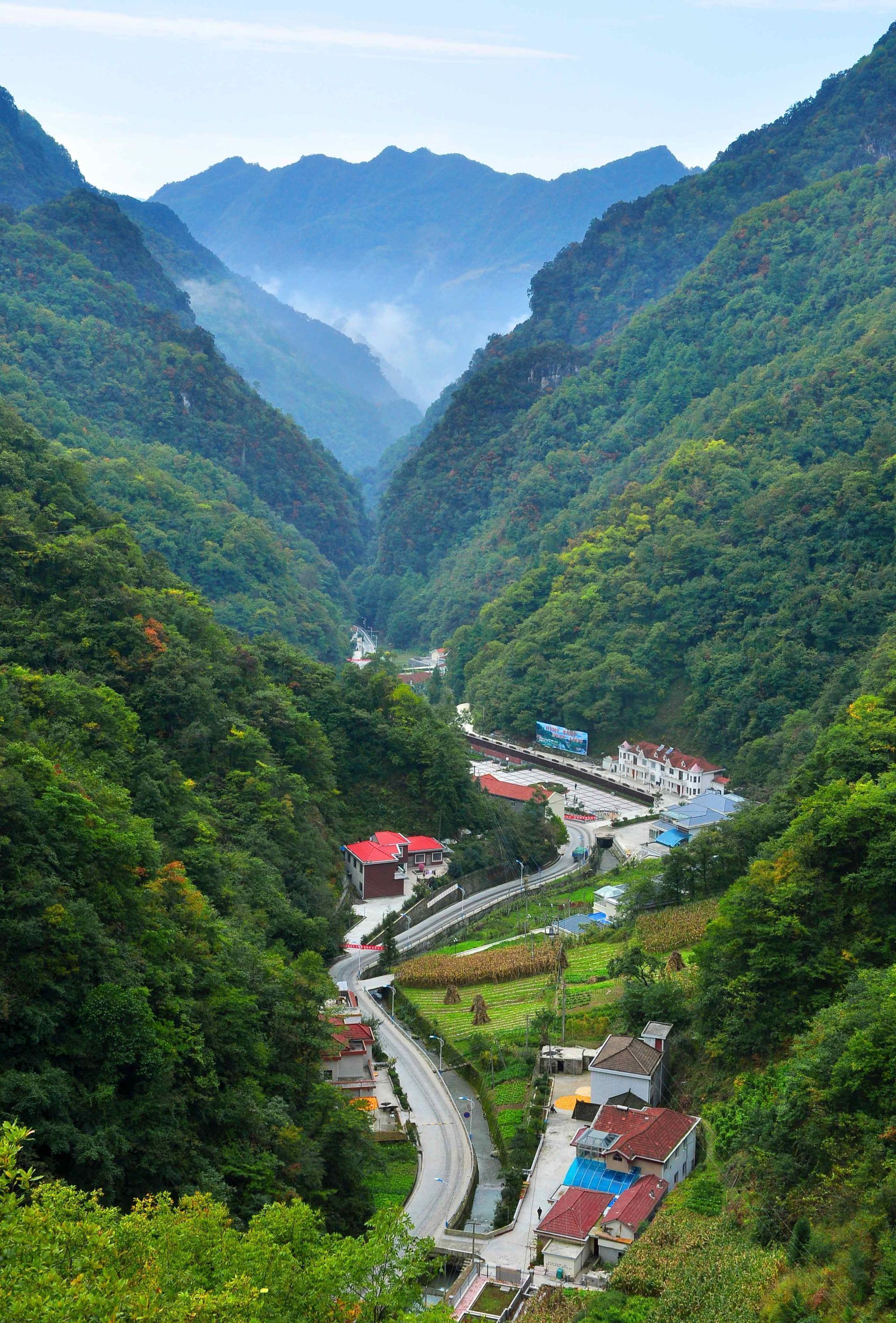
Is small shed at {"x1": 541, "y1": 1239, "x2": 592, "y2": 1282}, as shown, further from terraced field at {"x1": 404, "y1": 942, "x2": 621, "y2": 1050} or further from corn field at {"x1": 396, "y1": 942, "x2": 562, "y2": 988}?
corn field at {"x1": 396, "y1": 942, "x2": 562, "y2": 988}

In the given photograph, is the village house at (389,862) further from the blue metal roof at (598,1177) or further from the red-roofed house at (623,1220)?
the red-roofed house at (623,1220)

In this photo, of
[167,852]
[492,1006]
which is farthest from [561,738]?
[167,852]

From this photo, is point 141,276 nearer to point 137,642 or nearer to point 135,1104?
point 137,642

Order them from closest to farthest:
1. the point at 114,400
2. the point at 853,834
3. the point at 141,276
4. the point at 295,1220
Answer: the point at 295,1220 < the point at 853,834 < the point at 114,400 < the point at 141,276

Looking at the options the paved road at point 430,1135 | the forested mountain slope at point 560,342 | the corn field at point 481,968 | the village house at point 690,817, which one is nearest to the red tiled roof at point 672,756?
the village house at point 690,817

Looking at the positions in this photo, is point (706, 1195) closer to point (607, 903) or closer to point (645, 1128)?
point (645, 1128)

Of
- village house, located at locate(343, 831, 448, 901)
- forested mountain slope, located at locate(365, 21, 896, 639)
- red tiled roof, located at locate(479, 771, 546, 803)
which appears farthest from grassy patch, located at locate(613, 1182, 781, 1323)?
forested mountain slope, located at locate(365, 21, 896, 639)

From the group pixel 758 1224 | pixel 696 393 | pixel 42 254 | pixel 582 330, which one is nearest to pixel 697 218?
pixel 582 330
